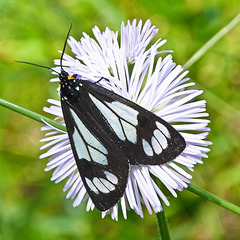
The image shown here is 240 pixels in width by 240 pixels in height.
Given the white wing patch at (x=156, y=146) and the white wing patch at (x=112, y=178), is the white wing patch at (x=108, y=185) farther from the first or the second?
the white wing patch at (x=156, y=146)

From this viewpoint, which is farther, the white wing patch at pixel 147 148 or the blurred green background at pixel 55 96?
the blurred green background at pixel 55 96

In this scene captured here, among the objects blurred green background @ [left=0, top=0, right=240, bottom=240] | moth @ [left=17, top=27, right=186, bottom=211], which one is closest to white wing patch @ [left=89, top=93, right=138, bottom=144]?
moth @ [left=17, top=27, right=186, bottom=211]

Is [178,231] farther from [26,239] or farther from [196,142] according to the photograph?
[196,142]

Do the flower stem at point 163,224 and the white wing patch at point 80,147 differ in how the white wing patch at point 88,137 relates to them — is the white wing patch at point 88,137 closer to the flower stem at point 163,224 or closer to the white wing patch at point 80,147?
the white wing patch at point 80,147

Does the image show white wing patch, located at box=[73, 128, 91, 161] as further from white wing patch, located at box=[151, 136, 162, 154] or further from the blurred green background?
the blurred green background

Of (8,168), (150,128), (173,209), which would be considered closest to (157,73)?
(150,128)

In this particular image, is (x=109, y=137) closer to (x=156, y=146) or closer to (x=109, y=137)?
(x=109, y=137)

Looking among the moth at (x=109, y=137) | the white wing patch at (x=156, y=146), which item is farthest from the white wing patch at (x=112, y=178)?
the white wing patch at (x=156, y=146)

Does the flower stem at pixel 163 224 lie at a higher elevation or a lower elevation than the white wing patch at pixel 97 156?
lower

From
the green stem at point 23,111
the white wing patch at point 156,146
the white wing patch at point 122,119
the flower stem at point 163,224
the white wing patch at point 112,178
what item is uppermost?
the green stem at point 23,111
